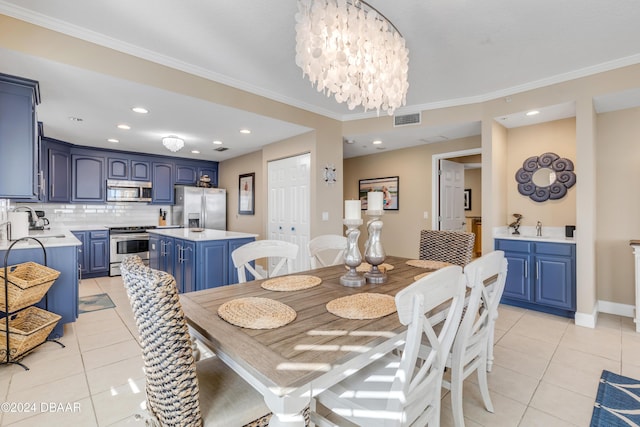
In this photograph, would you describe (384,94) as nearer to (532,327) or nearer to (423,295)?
(423,295)

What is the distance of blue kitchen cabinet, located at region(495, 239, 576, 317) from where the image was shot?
3.26m

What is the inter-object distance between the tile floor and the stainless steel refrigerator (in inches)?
118

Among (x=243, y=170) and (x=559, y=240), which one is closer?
(x=559, y=240)

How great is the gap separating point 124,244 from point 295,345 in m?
5.50

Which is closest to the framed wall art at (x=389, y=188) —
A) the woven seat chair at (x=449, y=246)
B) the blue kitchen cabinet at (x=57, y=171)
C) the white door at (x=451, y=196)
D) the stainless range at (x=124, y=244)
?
the white door at (x=451, y=196)

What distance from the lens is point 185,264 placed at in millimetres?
3686

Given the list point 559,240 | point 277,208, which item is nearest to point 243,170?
point 277,208

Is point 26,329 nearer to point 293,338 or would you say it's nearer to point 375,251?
point 293,338

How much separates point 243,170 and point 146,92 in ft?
10.6

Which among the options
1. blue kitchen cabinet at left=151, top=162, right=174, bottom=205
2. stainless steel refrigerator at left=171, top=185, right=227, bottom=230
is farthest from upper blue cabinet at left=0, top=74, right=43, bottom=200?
blue kitchen cabinet at left=151, top=162, right=174, bottom=205

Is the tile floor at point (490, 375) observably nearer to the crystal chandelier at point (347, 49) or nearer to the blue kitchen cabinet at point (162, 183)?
the crystal chandelier at point (347, 49)

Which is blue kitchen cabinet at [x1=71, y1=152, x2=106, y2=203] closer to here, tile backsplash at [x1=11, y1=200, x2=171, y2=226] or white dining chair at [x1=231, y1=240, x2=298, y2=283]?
tile backsplash at [x1=11, y1=200, x2=171, y2=226]

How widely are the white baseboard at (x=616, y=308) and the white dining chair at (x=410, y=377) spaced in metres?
3.56

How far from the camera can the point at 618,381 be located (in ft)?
6.85
